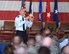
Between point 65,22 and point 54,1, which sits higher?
point 54,1

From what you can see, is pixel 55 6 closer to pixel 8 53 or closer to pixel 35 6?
pixel 35 6

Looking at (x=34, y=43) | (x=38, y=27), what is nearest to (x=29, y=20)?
(x=38, y=27)

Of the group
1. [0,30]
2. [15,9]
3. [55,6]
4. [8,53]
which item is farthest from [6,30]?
[8,53]

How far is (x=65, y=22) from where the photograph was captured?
9391 millimetres

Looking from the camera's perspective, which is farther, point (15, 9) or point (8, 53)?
point (15, 9)

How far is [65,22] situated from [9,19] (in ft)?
7.31

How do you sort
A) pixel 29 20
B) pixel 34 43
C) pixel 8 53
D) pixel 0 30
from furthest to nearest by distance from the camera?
pixel 0 30 → pixel 29 20 → pixel 34 43 → pixel 8 53

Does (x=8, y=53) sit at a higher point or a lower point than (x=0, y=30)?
higher

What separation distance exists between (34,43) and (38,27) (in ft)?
17.3

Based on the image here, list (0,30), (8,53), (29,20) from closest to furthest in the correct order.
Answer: (8,53) → (29,20) → (0,30)

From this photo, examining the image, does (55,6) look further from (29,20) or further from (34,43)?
(34,43)

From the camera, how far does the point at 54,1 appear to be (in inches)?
380

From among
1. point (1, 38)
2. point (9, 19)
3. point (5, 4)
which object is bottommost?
point (1, 38)

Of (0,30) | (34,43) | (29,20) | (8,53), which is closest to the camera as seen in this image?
(8,53)
